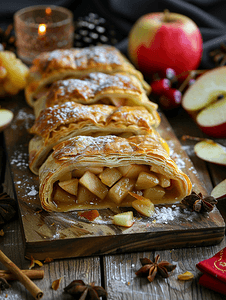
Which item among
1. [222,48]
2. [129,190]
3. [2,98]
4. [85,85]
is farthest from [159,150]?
[222,48]

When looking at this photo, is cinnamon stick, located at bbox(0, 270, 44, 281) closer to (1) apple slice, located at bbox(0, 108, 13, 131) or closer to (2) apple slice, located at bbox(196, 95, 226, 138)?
(1) apple slice, located at bbox(0, 108, 13, 131)

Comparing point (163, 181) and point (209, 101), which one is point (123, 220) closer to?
point (163, 181)

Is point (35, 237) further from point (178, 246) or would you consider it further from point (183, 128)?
point (183, 128)

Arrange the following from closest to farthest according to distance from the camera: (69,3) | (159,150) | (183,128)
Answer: (159,150)
(183,128)
(69,3)

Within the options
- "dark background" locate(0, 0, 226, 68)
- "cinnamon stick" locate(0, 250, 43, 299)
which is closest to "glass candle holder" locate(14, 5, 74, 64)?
"dark background" locate(0, 0, 226, 68)

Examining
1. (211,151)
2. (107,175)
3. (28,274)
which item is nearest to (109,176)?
(107,175)

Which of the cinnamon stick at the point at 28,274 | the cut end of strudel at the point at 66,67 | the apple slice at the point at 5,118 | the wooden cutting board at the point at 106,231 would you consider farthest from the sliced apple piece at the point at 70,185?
the cut end of strudel at the point at 66,67
